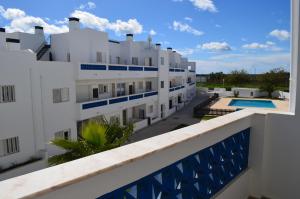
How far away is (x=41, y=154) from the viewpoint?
15281 mm

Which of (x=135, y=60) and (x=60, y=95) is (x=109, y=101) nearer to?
(x=60, y=95)

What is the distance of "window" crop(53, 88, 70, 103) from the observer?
55.9 ft

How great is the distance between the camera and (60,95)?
57.3 feet

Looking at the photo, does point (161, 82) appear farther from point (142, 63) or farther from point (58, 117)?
point (58, 117)

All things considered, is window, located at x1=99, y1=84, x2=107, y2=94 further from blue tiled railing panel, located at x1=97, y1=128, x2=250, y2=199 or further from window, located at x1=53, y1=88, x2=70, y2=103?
blue tiled railing panel, located at x1=97, y1=128, x2=250, y2=199

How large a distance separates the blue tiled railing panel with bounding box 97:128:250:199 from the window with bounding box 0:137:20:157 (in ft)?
42.3

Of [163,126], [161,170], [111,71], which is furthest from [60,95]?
[161,170]

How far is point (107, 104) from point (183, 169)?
62.3ft

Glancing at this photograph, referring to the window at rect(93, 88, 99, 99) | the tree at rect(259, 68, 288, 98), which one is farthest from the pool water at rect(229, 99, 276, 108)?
the window at rect(93, 88, 99, 99)

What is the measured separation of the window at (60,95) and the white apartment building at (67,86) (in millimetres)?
66

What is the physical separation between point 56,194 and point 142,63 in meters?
31.5

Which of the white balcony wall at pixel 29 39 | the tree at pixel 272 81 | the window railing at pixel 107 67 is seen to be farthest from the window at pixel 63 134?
the tree at pixel 272 81

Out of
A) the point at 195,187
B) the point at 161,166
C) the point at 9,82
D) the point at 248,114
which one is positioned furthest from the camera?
the point at 9,82

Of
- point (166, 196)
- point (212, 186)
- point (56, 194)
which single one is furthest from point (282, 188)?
point (56, 194)
